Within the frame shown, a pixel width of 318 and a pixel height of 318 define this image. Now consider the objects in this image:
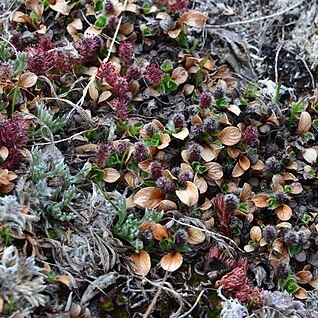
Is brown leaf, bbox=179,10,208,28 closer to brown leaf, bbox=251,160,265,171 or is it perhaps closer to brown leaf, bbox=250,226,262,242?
brown leaf, bbox=251,160,265,171

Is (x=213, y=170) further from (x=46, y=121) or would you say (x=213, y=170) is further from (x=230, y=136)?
(x=46, y=121)

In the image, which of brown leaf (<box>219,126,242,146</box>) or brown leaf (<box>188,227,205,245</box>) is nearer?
brown leaf (<box>188,227,205,245</box>)

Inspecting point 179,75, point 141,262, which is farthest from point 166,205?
point 179,75

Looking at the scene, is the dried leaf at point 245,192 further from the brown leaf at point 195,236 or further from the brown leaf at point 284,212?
the brown leaf at point 195,236

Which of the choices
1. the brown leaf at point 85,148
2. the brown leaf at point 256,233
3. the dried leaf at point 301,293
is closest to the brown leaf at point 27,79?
the brown leaf at point 85,148

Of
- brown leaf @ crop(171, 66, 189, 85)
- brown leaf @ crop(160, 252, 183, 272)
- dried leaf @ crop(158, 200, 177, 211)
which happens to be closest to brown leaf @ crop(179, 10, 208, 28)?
brown leaf @ crop(171, 66, 189, 85)

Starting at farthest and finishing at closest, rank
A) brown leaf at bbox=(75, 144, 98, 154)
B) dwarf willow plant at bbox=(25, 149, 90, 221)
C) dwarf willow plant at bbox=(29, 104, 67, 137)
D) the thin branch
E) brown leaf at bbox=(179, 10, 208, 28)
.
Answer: the thin branch < brown leaf at bbox=(179, 10, 208, 28) < brown leaf at bbox=(75, 144, 98, 154) < dwarf willow plant at bbox=(29, 104, 67, 137) < dwarf willow plant at bbox=(25, 149, 90, 221)
